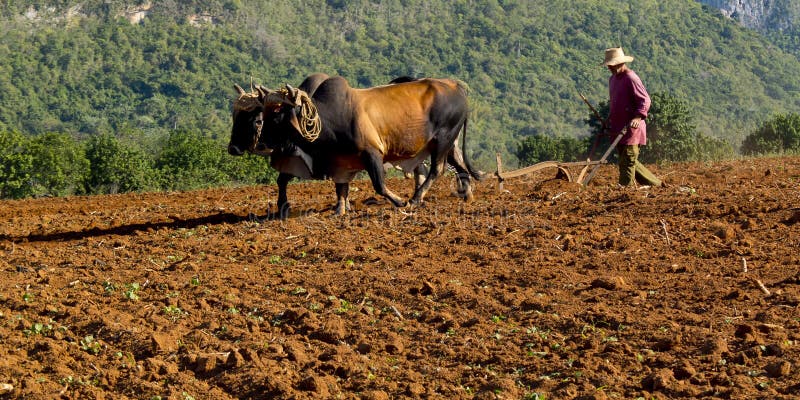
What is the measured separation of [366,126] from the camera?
1165 cm

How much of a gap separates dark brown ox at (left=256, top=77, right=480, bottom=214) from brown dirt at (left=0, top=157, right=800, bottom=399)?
543mm

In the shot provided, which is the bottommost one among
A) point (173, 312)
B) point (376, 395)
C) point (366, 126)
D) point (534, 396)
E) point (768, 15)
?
point (173, 312)

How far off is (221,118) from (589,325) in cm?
5543

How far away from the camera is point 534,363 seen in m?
6.34

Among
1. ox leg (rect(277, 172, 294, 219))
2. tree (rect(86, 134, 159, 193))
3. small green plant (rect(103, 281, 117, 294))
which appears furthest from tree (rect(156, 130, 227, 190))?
small green plant (rect(103, 281, 117, 294))

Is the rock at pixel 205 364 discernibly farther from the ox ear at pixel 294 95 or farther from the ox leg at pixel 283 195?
the ox leg at pixel 283 195

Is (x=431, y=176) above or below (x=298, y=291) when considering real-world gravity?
above

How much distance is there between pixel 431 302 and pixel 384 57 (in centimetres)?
7166

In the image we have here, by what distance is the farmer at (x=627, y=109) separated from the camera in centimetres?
1193

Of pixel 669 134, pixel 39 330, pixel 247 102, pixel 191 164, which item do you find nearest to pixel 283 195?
pixel 247 102

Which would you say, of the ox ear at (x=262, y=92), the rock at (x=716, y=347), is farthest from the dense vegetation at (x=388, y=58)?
the rock at (x=716, y=347)

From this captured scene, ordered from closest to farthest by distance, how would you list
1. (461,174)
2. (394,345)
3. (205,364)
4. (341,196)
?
1. (205,364)
2. (394,345)
3. (341,196)
4. (461,174)

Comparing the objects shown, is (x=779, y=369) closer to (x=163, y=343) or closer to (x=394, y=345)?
(x=394, y=345)

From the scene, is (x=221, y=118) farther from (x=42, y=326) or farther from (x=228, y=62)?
(x=42, y=326)
